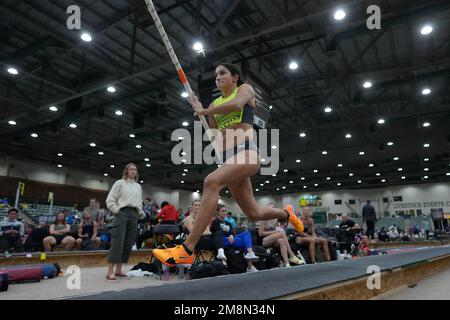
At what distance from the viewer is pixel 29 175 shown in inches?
976

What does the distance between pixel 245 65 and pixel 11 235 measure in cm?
748

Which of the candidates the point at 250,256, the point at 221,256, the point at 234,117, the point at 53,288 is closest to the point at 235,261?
the point at 250,256

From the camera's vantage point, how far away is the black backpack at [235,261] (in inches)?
211

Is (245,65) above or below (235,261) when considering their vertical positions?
above

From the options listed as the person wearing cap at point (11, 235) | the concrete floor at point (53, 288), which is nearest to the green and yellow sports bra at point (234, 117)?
the concrete floor at point (53, 288)

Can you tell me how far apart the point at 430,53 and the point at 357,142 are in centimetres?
900

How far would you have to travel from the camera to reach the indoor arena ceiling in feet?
29.9

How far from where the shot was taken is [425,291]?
3.74 m

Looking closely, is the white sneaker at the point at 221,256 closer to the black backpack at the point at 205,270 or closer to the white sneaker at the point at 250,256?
the white sneaker at the point at 250,256

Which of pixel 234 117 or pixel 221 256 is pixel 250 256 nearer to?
pixel 221 256

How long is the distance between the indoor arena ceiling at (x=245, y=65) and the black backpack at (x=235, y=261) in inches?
217

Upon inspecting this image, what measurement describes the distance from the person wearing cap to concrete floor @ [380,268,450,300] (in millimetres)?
7441
